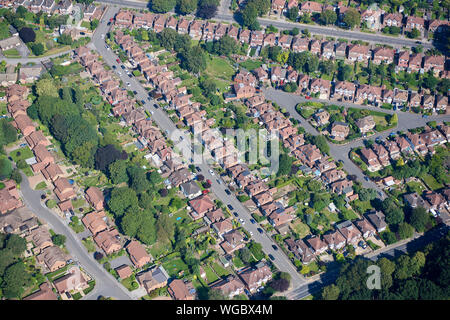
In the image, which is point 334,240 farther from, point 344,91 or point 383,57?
point 383,57

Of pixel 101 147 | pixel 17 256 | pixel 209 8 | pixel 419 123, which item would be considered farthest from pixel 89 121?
pixel 419 123

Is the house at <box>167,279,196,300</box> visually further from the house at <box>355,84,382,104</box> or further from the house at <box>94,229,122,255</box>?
the house at <box>355,84,382,104</box>

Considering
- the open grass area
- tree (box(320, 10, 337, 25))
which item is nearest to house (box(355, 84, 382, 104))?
tree (box(320, 10, 337, 25))

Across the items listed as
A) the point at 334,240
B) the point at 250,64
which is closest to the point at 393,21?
the point at 250,64

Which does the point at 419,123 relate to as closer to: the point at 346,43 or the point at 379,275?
the point at 346,43

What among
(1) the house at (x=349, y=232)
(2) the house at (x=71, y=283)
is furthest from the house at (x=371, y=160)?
(2) the house at (x=71, y=283)

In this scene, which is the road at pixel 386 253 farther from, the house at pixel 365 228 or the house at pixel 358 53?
the house at pixel 358 53

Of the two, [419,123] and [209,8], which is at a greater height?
[209,8]
